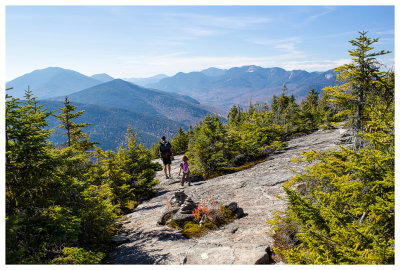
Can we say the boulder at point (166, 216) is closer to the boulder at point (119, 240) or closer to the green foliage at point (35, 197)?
the boulder at point (119, 240)

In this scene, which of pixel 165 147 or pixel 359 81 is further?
pixel 165 147

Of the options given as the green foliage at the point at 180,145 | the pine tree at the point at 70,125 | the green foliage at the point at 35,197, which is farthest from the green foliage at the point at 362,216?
the green foliage at the point at 180,145

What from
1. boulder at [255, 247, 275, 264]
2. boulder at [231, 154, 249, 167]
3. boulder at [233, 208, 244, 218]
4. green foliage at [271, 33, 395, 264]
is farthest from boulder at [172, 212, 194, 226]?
boulder at [231, 154, 249, 167]

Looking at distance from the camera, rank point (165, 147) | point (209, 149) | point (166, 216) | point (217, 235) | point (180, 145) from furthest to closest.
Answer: point (180, 145) < point (209, 149) < point (165, 147) < point (166, 216) < point (217, 235)

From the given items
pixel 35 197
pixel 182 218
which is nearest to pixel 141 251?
pixel 182 218

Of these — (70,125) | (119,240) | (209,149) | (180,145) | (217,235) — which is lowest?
(180,145)

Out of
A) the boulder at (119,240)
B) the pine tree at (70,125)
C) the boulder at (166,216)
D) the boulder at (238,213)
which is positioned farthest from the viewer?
the pine tree at (70,125)

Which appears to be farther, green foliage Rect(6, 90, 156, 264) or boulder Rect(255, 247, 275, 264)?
boulder Rect(255, 247, 275, 264)

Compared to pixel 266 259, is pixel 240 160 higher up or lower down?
lower down

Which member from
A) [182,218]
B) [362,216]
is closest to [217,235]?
[182,218]

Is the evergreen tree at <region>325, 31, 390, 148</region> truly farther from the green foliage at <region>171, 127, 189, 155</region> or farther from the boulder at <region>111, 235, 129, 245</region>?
the green foliage at <region>171, 127, 189, 155</region>

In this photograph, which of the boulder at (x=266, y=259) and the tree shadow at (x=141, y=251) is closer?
the boulder at (x=266, y=259)

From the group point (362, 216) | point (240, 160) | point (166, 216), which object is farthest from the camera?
point (240, 160)

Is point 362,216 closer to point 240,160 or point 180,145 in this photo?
point 240,160
